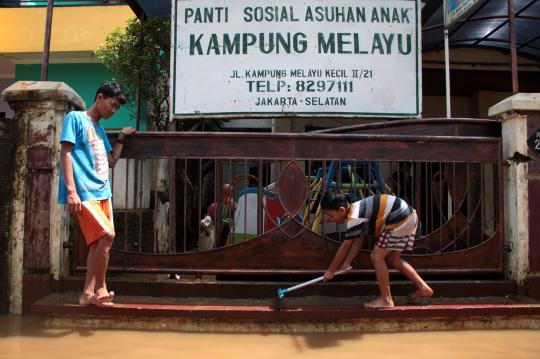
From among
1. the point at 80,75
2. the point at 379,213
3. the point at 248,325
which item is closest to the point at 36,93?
the point at 248,325

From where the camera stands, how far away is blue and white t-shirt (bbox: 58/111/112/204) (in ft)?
10.3

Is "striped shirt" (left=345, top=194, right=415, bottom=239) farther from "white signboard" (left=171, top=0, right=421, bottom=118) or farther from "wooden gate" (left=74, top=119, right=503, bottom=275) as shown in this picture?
"white signboard" (left=171, top=0, right=421, bottom=118)

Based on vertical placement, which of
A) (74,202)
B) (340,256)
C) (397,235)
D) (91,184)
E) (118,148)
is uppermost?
(118,148)

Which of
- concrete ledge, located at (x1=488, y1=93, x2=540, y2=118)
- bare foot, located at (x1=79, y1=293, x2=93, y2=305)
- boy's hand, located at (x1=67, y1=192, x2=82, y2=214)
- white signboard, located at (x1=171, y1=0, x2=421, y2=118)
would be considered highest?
white signboard, located at (x1=171, y1=0, x2=421, y2=118)

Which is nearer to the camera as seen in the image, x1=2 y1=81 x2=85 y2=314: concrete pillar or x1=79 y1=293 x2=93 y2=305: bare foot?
x1=79 y1=293 x2=93 y2=305: bare foot

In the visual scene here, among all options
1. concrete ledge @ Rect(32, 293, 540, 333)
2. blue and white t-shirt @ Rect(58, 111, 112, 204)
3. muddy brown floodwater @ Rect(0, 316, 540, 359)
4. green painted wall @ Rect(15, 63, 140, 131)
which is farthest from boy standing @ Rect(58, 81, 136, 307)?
green painted wall @ Rect(15, 63, 140, 131)

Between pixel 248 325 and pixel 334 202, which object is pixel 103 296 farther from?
pixel 334 202

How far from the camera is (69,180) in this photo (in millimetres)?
3047

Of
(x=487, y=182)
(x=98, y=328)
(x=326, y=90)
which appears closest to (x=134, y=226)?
(x=98, y=328)

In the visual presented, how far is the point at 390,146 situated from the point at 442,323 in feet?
4.82

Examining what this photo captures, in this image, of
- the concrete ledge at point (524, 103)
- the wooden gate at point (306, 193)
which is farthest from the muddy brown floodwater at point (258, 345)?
the concrete ledge at point (524, 103)

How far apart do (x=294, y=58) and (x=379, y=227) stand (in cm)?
222

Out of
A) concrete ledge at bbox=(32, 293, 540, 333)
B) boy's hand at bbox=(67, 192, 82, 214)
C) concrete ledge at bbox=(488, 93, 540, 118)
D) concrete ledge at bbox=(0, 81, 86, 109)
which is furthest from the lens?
concrete ledge at bbox=(488, 93, 540, 118)

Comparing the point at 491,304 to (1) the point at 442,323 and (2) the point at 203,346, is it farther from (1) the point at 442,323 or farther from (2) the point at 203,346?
(2) the point at 203,346
